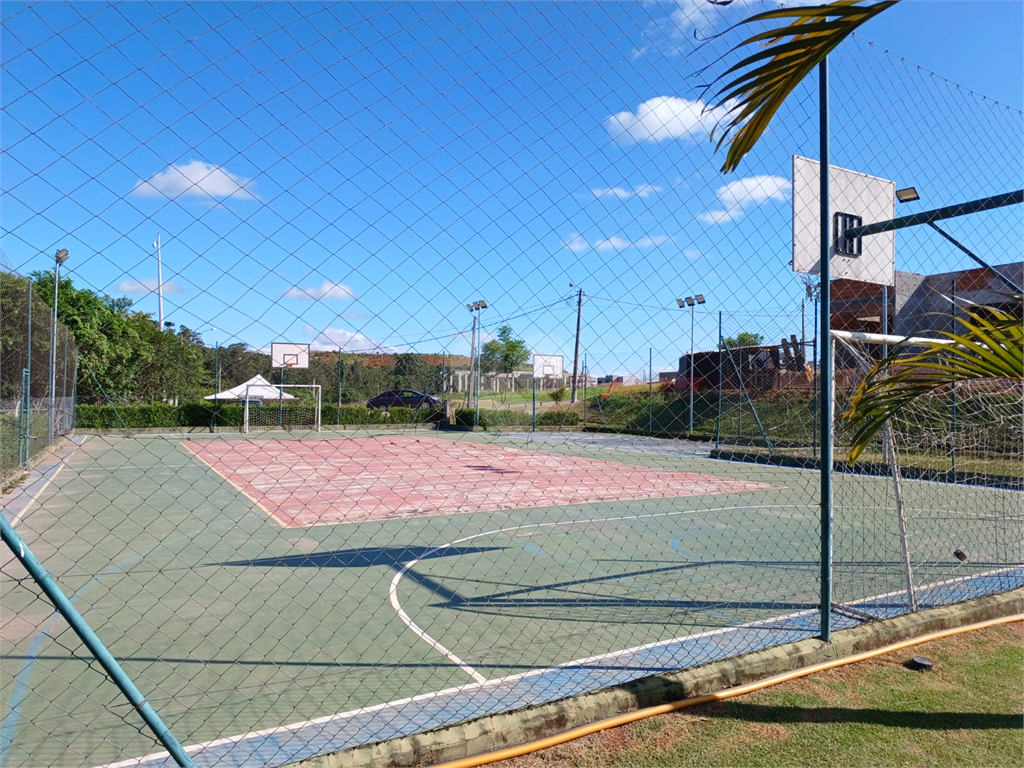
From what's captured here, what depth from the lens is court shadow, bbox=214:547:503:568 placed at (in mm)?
7430

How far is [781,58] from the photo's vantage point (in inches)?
131

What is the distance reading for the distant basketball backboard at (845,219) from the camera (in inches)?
185

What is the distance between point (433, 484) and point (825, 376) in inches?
413

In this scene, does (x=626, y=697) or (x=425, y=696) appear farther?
(x=425, y=696)

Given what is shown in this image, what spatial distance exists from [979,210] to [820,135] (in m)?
1.18

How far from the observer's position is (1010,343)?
9.61ft

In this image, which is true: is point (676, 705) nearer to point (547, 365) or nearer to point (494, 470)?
point (547, 365)

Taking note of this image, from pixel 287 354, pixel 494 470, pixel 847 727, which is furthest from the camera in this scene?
pixel 494 470

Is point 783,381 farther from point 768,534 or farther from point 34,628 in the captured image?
point 34,628

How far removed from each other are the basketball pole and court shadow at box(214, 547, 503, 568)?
4308 mm

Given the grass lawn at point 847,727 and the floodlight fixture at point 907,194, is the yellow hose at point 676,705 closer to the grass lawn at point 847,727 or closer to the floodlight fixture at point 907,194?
the grass lawn at point 847,727

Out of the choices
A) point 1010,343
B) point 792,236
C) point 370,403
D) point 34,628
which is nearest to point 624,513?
→ point 370,403

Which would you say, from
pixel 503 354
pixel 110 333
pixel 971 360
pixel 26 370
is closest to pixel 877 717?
pixel 971 360

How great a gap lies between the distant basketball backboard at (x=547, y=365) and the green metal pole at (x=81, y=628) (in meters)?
2.20
